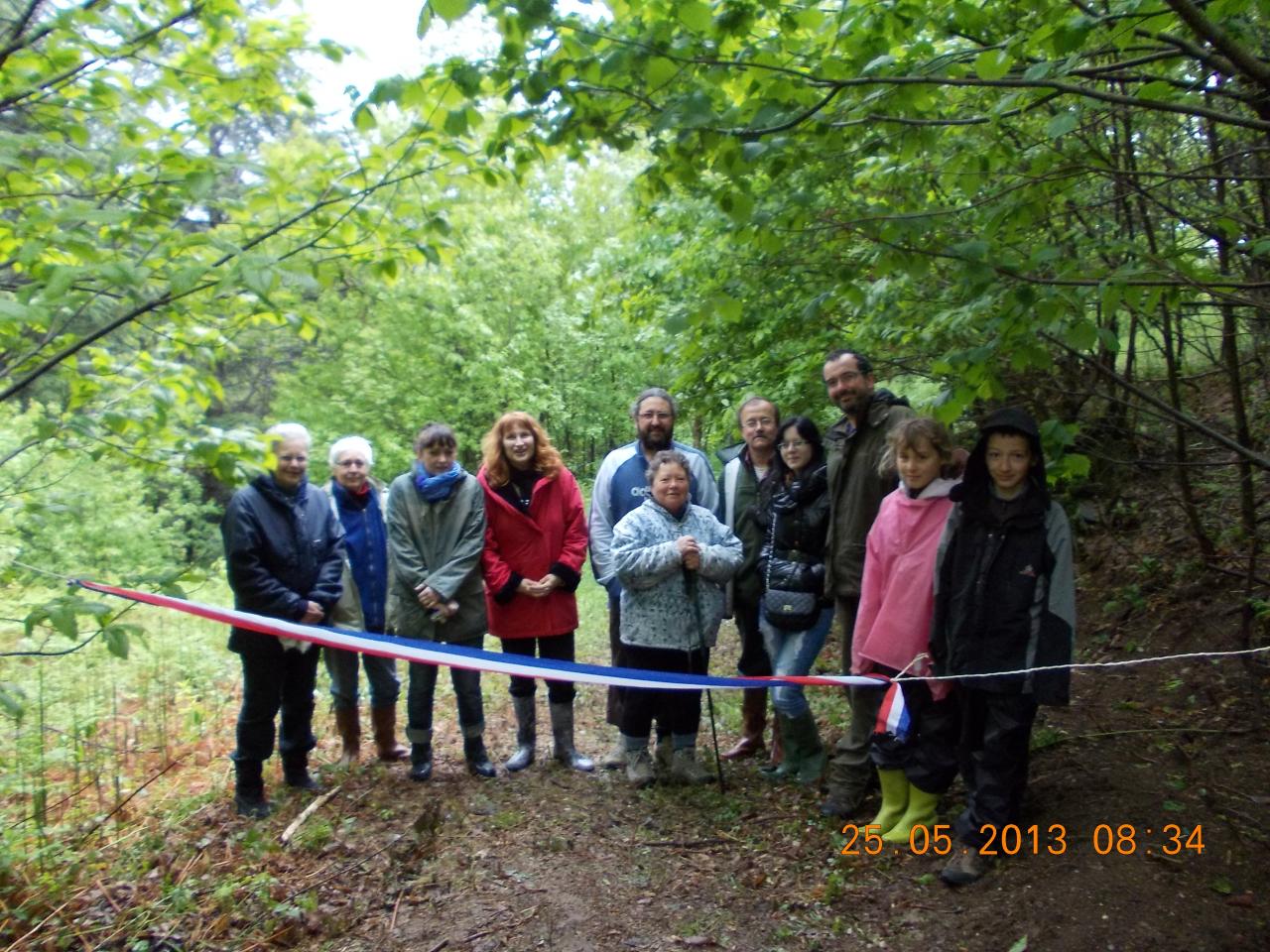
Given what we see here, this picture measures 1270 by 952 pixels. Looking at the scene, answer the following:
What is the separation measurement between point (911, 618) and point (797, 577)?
821 millimetres

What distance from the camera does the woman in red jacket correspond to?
539cm

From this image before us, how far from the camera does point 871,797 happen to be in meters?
4.73

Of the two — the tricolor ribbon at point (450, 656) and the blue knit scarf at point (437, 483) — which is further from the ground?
the blue knit scarf at point (437, 483)

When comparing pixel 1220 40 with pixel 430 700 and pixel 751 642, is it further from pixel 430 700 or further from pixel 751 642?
pixel 430 700

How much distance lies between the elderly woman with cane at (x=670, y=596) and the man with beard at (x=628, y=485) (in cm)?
24

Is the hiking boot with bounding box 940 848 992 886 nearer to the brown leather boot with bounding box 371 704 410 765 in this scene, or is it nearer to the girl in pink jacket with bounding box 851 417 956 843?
the girl in pink jacket with bounding box 851 417 956 843

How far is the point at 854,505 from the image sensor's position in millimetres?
4664

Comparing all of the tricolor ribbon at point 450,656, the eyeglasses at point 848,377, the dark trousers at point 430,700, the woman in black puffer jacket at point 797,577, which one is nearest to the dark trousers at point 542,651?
the dark trousers at point 430,700

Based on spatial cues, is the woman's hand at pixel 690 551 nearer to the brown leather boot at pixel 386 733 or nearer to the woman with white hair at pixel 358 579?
the woman with white hair at pixel 358 579

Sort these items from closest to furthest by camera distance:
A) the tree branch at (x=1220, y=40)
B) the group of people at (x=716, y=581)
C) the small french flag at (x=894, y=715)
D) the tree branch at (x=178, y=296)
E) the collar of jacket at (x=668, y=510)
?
the tree branch at (x=1220, y=40)
the tree branch at (x=178, y=296)
the group of people at (x=716, y=581)
the small french flag at (x=894, y=715)
the collar of jacket at (x=668, y=510)

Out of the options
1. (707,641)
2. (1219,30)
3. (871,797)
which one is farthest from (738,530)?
(1219,30)

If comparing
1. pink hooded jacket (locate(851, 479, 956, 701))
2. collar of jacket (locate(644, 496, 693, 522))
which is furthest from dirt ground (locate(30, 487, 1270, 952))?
collar of jacket (locate(644, 496, 693, 522))

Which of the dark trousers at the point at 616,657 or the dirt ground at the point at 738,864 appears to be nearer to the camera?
the dirt ground at the point at 738,864

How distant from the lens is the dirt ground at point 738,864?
3.49 m
